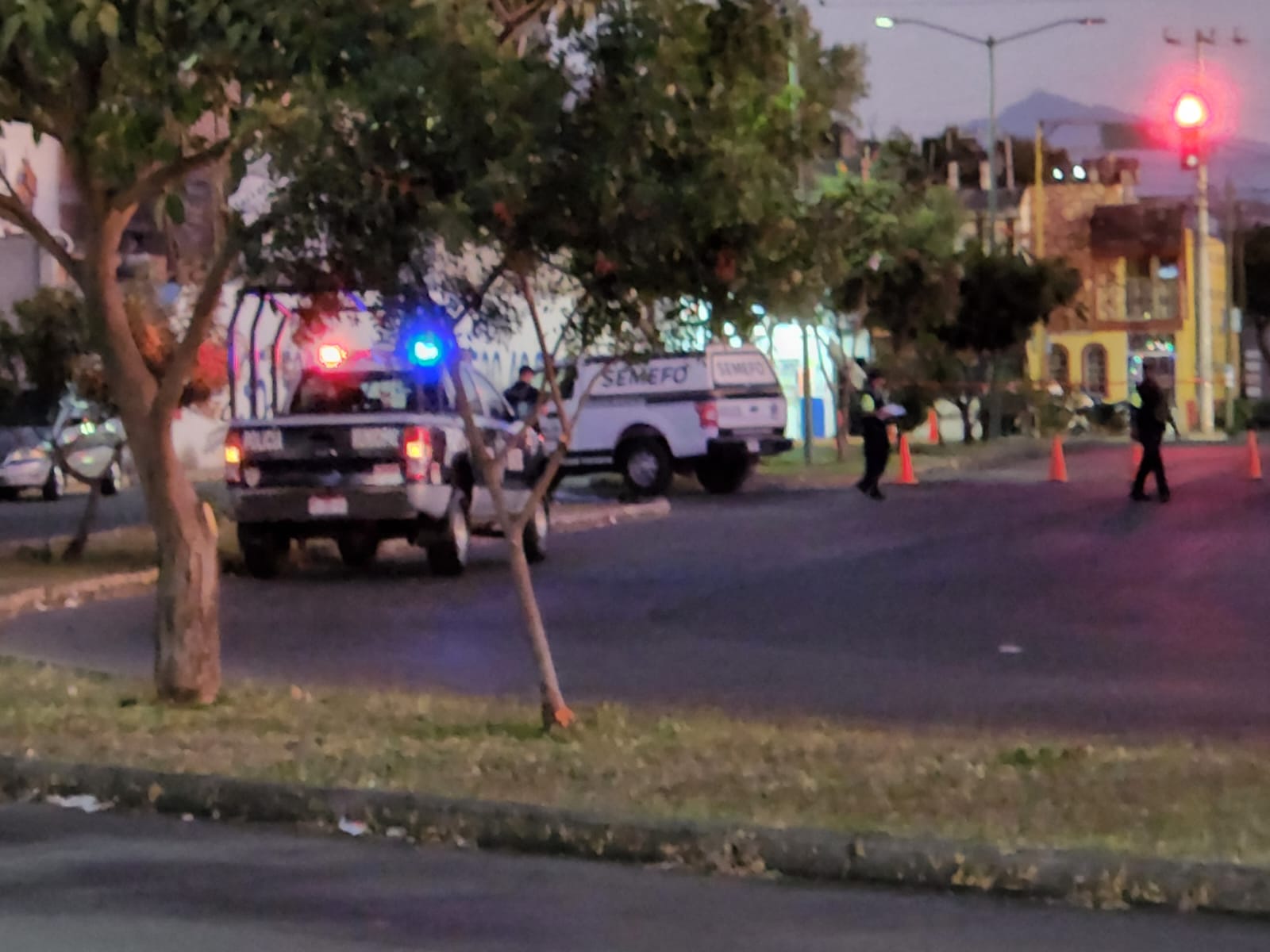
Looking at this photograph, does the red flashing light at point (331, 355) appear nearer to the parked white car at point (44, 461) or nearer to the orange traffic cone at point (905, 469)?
the parked white car at point (44, 461)

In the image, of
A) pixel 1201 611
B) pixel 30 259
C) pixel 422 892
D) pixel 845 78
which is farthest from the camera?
pixel 30 259

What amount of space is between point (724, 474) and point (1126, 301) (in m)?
40.2

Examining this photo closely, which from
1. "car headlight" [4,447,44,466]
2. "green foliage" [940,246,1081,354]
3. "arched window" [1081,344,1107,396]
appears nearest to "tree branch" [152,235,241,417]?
"car headlight" [4,447,44,466]

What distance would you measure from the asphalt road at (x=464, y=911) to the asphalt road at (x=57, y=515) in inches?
579

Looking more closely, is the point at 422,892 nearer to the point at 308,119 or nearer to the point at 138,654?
the point at 308,119

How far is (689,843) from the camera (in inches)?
293

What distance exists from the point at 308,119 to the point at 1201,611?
28.6 feet

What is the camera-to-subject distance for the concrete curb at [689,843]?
266 inches

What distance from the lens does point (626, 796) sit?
8117mm

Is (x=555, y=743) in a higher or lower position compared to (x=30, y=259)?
lower

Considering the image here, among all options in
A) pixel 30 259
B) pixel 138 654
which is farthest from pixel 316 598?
pixel 30 259

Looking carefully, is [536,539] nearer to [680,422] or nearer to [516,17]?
[516,17]

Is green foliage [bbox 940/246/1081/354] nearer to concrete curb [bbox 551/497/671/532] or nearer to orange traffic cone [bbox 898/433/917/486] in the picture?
orange traffic cone [bbox 898/433/917/486]

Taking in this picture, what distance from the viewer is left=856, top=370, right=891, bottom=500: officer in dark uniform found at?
89.1ft
